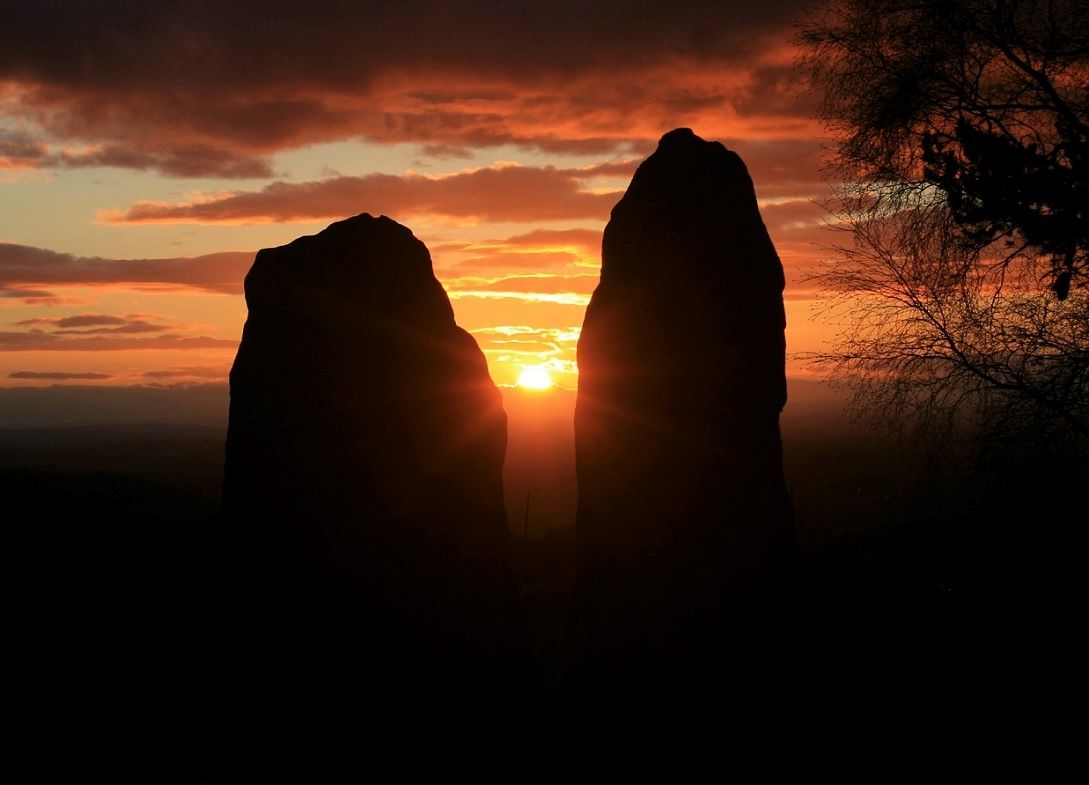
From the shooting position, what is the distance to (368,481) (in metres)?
13.9

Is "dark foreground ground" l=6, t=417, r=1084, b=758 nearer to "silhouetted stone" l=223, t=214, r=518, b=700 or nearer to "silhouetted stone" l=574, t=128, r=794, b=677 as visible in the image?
"silhouetted stone" l=574, t=128, r=794, b=677

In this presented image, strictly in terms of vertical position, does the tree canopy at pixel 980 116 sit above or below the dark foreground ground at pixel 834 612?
above

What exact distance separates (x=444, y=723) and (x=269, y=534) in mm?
3476

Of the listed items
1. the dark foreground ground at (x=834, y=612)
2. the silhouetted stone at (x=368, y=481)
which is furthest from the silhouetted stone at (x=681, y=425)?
the silhouetted stone at (x=368, y=481)

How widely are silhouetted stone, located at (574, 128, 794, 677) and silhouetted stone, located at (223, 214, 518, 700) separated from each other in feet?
4.96

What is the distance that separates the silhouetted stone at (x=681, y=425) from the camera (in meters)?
13.6

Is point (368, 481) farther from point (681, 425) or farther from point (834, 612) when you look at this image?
point (834, 612)

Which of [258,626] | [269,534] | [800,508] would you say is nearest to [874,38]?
[269,534]

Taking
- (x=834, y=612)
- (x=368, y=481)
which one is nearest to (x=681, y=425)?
(x=368, y=481)

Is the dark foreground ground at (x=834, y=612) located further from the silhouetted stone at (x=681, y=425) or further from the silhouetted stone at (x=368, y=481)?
the silhouetted stone at (x=368, y=481)

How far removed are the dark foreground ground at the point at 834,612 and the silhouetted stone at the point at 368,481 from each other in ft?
4.68

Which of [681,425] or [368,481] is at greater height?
[681,425]

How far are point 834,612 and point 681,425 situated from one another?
6.40 metres

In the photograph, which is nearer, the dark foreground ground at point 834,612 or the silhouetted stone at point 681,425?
the silhouetted stone at point 681,425
